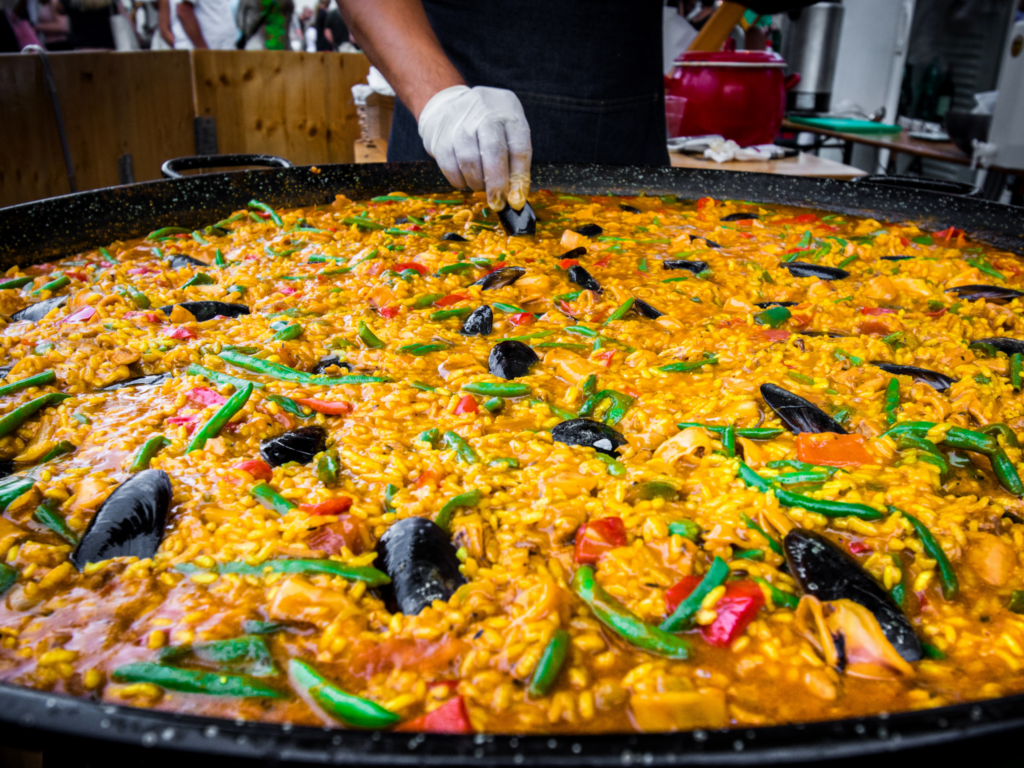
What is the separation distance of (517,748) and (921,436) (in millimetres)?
1302

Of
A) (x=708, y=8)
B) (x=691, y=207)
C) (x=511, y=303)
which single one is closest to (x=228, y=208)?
(x=511, y=303)

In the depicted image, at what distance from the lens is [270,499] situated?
1.40 m

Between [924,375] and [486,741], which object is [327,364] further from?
[924,375]

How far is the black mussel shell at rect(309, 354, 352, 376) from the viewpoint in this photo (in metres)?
1.93

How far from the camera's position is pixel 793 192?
367 cm

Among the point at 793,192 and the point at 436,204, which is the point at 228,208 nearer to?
the point at 436,204

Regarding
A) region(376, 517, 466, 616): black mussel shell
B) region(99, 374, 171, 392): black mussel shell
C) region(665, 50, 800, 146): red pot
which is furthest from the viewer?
region(665, 50, 800, 146): red pot

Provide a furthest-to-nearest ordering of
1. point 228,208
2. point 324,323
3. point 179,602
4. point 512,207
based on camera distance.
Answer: point 228,208
point 512,207
point 324,323
point 179,602

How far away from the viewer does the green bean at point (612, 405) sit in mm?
1728

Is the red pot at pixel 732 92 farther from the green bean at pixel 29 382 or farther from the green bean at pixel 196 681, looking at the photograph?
the green bean at pixel 196 681

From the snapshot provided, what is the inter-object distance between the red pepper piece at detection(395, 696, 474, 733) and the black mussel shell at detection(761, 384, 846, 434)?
1050mm

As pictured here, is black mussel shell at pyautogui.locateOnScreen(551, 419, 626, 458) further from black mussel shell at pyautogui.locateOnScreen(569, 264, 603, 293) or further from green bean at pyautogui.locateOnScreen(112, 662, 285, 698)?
black mussel shell at pyautogui.locateOnScreen(569, 264, 603, 293)

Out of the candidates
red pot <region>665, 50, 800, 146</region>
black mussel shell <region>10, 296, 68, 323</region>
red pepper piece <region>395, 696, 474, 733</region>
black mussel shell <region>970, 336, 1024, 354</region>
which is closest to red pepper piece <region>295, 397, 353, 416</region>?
red pepper piece <region>395, 696, 474, 733</region>

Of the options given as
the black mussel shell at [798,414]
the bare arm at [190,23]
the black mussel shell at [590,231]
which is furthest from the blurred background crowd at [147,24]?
→ the black mussel shell at [798,414]
